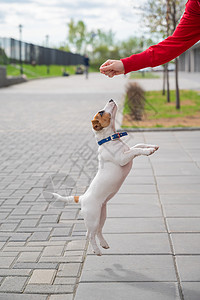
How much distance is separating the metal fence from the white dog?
34125 millimetres

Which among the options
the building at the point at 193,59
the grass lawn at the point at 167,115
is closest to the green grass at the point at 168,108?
the grass lawn at the point at 167,115

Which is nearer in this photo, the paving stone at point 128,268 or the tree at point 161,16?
the paving stone at point 128,268

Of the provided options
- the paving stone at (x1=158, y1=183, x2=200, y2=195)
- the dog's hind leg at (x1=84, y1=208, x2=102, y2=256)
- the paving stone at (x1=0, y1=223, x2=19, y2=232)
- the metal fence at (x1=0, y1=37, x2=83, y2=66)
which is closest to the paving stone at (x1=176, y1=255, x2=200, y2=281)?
the dog's hind leg at (x1=84, y1=208, x2=102, y2=256)

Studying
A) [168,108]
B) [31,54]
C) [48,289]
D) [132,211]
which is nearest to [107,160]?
[48,289]

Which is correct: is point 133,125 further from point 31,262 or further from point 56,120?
point 31,262

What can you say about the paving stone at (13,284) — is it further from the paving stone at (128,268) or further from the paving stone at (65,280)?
the paving stone at (128,268)

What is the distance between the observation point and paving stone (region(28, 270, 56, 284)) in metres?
3.23

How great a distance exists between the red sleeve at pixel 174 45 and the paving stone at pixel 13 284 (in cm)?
178

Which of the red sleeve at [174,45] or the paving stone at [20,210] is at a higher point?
the red sleeve at [174,45]

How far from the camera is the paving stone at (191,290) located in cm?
291

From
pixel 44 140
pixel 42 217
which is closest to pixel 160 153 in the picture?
pixel 44 140

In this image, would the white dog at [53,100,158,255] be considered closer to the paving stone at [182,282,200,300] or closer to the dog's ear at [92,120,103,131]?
the dog's ear at [92,120,103,131]

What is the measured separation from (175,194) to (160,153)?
8.65ft

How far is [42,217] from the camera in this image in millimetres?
4723
